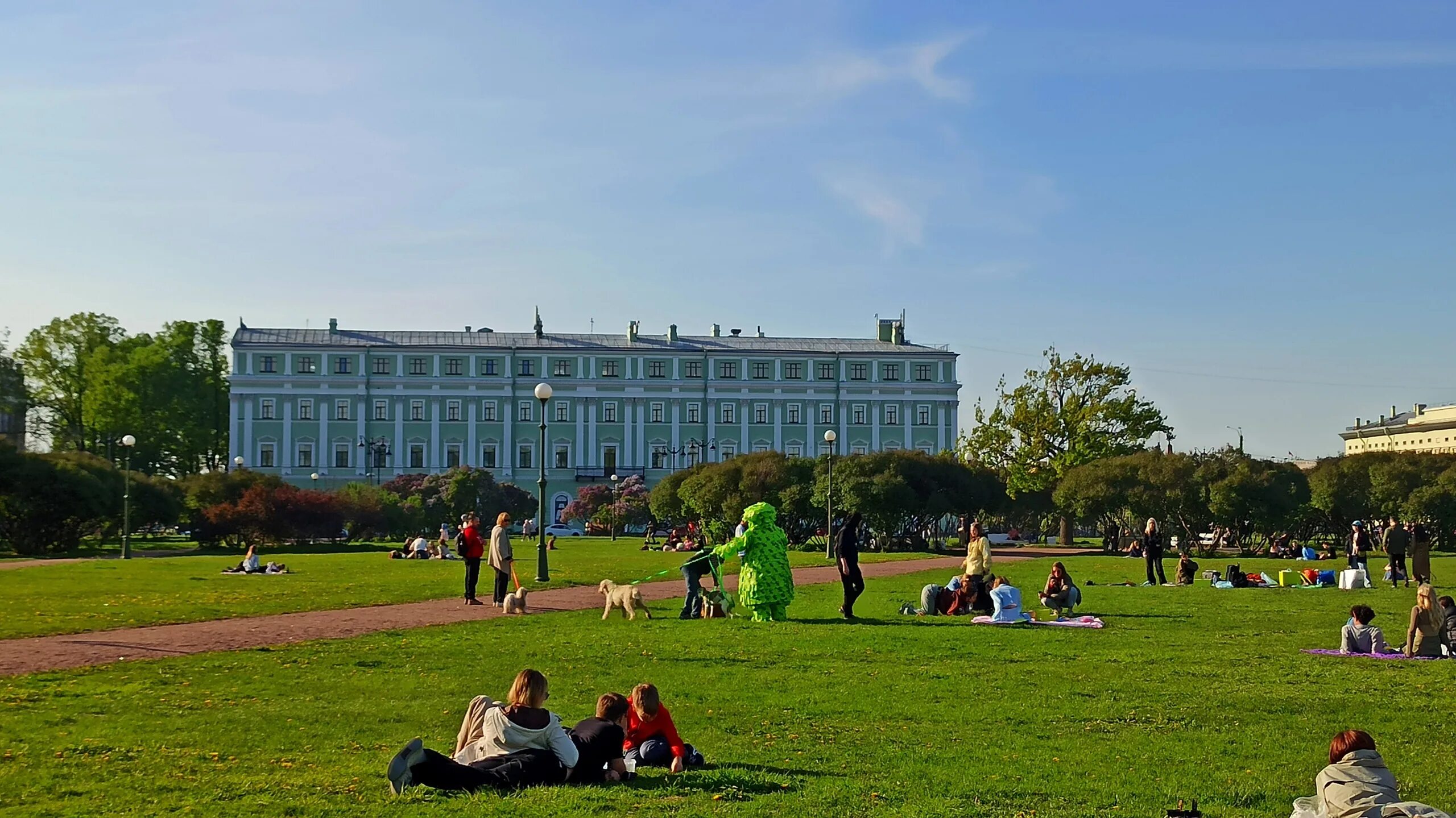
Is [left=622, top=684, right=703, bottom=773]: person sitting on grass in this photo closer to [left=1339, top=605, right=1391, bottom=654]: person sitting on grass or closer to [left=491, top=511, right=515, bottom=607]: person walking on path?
[left=1339, top=605, right=1391, bottom=654]: person sitting on grass

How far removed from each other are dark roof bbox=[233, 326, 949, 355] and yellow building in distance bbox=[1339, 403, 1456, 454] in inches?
1907

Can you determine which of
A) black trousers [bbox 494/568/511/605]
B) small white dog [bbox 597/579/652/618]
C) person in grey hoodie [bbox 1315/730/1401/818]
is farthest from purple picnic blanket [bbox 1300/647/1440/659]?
black trousers [bbox 494/568/511/605]

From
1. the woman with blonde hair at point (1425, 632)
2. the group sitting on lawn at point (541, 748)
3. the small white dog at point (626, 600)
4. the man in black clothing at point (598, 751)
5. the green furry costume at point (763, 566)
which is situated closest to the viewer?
the group sitting on lawn at point (541, 748)

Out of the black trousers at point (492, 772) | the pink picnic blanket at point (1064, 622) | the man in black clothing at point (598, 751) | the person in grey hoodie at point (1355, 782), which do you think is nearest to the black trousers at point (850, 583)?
the pink picnic blanket at point (1064, 622)

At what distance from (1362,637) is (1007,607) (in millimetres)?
4893

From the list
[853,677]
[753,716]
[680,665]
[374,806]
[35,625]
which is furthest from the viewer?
[35,625]

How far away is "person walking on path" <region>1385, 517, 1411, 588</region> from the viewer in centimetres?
2808

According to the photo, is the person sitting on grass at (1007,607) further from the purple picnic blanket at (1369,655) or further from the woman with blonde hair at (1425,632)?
the woman with blonde hair at (1425,632)

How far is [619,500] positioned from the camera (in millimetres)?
79188

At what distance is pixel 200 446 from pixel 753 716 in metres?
80.4

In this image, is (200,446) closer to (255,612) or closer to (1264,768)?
(255,612)

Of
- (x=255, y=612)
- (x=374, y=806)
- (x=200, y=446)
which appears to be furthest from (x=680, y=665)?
(x=200, y=446)

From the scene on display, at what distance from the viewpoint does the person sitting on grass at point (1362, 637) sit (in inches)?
593

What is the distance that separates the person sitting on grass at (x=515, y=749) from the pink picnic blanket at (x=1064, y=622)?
36.8 feet
